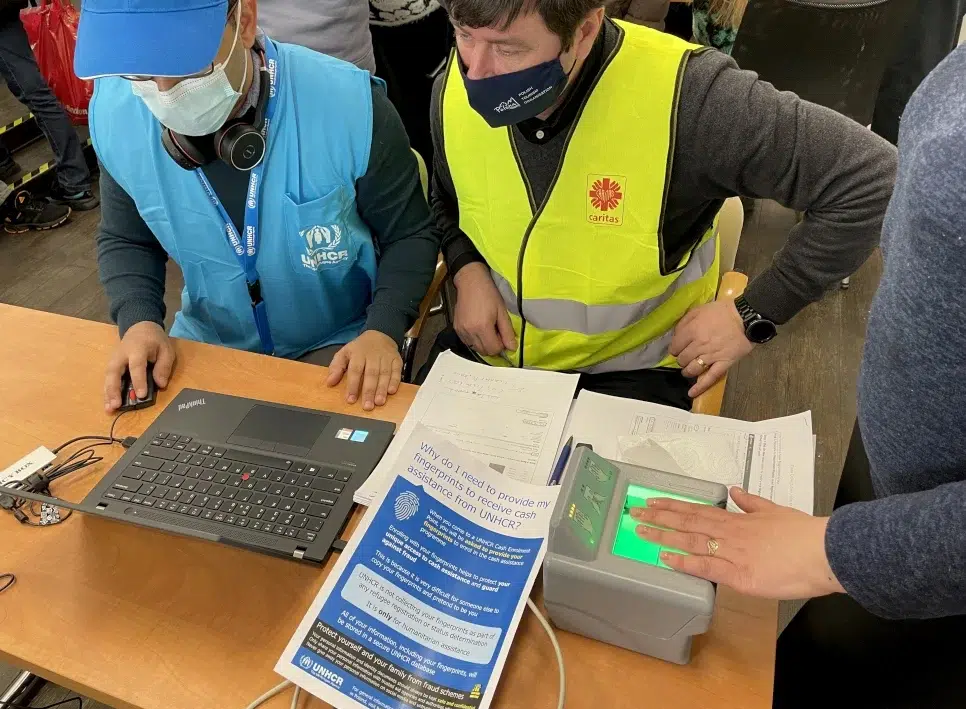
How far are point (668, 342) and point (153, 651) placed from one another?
0.94 meters

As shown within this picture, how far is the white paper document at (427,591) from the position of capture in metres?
0.69

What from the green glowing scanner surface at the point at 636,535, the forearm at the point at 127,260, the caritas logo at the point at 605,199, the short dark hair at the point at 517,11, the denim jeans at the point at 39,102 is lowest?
the denim jeans at the point at 39,102

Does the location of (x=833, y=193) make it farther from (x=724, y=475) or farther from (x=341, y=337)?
(x=341, y=337)

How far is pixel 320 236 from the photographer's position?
1231mm

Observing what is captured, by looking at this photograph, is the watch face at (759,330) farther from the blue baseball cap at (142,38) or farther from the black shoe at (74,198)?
the black shoe at (74,198)

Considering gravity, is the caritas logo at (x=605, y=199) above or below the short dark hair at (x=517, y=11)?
below

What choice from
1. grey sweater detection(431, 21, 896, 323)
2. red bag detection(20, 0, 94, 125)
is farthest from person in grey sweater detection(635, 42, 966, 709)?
red bag detection(20, 0, 94, 125)

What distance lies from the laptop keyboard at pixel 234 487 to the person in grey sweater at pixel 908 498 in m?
0.40

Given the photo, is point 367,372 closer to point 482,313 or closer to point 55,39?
point 482,313

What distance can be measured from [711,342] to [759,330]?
85 mm

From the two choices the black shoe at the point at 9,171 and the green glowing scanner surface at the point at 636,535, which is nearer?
the green glowing scanner surface at the point at 636,535

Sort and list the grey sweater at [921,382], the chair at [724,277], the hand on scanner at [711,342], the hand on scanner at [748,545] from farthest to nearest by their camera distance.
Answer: the chair at [724,277] < the hand on scanner at [711,342] < the hand on scanner at [748,545] < the grey sweater at [921,382]

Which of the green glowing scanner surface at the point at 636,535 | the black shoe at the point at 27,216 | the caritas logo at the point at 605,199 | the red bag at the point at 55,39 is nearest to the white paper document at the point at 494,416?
the green glowing scanner surface at the point at 636,535

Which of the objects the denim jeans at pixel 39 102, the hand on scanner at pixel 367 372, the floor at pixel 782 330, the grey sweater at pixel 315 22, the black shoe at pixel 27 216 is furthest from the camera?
the black shoe at pixel 27 216
